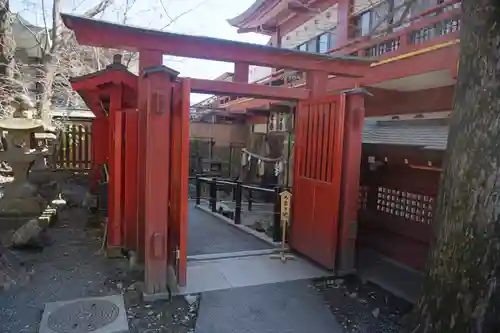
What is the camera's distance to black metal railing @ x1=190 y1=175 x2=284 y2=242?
7.02m

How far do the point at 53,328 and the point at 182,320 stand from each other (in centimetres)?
124

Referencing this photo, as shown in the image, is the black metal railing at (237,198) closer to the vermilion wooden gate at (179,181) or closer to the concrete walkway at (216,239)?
the concrete walkway at (216,239)

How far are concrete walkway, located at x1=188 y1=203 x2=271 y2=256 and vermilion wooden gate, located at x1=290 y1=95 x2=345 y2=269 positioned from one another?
98cm

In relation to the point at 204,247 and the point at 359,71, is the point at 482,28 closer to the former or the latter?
the point at 359,71

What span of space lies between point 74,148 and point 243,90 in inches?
413

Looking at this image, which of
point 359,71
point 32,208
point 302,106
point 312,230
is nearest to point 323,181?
point 312,230

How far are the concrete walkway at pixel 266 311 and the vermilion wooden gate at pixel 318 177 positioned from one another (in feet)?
2.94

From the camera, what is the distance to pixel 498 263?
239 centimetres

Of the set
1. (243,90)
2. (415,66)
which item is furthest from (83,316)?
(415,66)

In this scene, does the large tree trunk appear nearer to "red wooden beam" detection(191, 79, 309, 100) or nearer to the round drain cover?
"red wooden beam" detection(191, 79, 309, 100)

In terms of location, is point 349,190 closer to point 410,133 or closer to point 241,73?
point 410,133

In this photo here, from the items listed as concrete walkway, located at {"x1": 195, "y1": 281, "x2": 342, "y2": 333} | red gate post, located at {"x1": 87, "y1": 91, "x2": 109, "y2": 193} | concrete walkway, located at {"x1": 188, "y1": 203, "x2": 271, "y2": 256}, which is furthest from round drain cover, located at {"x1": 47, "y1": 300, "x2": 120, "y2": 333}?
red gate post, located at {"x1": 87, "y1": 91, "x2": 109, "y2": 193}

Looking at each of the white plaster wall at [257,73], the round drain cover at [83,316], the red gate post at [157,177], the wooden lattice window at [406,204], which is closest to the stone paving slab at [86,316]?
the round drain cover at [83,316]

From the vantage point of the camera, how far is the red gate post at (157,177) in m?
4.18
